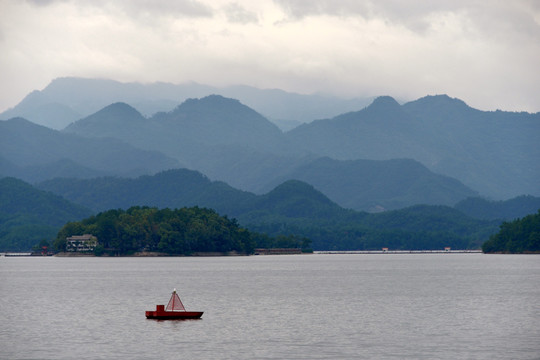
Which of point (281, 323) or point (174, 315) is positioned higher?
point (174, 315)

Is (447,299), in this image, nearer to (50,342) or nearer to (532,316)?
(532,316)

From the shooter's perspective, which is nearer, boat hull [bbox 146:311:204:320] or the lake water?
the lake water

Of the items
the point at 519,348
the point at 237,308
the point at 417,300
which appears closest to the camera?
the point at 519,348

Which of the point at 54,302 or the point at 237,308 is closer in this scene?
the point at 237,308

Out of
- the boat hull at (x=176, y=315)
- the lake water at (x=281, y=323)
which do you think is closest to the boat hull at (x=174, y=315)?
the boat hull at (x=176, y=315)

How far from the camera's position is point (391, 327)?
3861 inches

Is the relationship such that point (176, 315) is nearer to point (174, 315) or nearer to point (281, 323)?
point (174, 315)

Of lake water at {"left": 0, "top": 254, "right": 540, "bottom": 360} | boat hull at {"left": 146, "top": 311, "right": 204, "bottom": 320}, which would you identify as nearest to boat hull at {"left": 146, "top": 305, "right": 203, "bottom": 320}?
boat hull at {"left": 146, "top": 311, "right": 204, "bottom": 320}

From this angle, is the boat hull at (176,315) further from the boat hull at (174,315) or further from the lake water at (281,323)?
the lake water at (281,323)

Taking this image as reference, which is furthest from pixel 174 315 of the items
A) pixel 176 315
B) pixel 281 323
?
pixel 281 323

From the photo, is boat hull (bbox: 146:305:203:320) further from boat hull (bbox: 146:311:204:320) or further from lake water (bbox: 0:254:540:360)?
lake water (bbox: 0:254:540:360)

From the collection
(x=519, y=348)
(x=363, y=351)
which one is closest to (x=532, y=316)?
(x=519, y=348)

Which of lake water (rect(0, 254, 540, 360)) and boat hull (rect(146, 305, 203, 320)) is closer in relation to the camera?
lake water (rect(0, 254, 540, 360))

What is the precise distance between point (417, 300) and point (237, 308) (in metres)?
27.5
